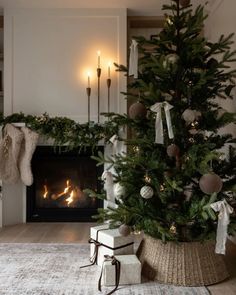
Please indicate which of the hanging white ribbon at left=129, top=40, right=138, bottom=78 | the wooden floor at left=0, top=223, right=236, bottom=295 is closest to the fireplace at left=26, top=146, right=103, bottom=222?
the wooden floor at left=0, top=223, right=236, bottom=295

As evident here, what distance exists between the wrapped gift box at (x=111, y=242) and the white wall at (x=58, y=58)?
5.93 feet

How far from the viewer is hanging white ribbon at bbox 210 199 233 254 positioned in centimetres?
195

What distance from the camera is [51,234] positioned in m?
3.47

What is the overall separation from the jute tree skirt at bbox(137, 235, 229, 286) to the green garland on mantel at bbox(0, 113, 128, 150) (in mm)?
1699

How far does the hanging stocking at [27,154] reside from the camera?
149 inches

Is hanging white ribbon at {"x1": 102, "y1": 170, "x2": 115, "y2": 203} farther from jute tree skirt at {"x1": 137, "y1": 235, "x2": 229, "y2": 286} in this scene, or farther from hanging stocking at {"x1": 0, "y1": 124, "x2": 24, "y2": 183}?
hanging stocking at {"x1": 0, "y1": 124, "x2": 24, "y2": 183}

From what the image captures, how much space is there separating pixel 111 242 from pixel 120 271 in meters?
0.21

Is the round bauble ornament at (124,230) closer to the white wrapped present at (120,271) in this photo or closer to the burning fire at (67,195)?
the white wrapped present at (120,271)

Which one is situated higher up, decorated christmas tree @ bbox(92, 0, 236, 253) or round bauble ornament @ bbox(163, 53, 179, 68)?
round bauble ornament @ bbox(163, 53, 179, 68)

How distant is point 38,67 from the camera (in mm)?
4008

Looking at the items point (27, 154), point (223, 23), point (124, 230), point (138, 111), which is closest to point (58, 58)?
point (27, 154)

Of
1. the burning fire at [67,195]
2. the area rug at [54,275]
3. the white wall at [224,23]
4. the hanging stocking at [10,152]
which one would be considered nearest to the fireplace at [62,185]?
the burning fire at [67,195]

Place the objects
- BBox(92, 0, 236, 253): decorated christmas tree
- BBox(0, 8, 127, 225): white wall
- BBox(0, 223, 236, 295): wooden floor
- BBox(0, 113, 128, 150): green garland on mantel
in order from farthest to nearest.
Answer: BBox(0, 8, 127, 225): white wall < BBox(0, 113, 128, 150): green garland on mantel < BBox(0, 223, 236, 295): wooden floor < BBox(92, 0, 236, 253): decorated christmas tree

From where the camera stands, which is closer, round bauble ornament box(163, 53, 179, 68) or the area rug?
the area rug
